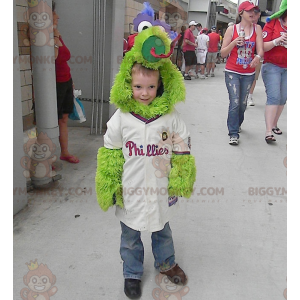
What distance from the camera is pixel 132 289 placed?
1.95m

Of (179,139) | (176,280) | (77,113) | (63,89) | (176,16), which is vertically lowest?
(176,280)

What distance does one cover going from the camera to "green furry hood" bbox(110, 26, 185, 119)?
1.68m

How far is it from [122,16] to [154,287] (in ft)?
11.2

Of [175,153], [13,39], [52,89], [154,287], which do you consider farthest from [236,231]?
[13,39]

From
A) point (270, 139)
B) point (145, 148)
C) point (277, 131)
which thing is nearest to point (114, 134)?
point (145, 148)

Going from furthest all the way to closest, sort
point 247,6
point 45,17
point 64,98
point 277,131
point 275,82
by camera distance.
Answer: point 277,131 → point 275,82 → point 247,6 → point 64,98 → point 45,17

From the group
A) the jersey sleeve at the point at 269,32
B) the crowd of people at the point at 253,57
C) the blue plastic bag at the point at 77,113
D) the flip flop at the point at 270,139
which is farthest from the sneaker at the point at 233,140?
the blue plastic bag at the point at 77,113

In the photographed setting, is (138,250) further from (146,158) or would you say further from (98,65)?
(98,65)

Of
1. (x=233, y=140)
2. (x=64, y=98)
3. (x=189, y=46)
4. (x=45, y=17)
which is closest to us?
(x=45, y=17)

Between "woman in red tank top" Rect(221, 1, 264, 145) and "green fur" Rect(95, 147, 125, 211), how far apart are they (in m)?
A: 2.78

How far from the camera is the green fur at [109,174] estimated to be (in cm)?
184

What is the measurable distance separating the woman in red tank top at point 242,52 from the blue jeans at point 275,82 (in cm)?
23

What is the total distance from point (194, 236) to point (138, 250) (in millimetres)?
700

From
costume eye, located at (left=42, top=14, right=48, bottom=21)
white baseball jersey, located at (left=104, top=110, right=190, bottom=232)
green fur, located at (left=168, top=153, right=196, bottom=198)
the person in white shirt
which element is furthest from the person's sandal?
the person in white shirt
